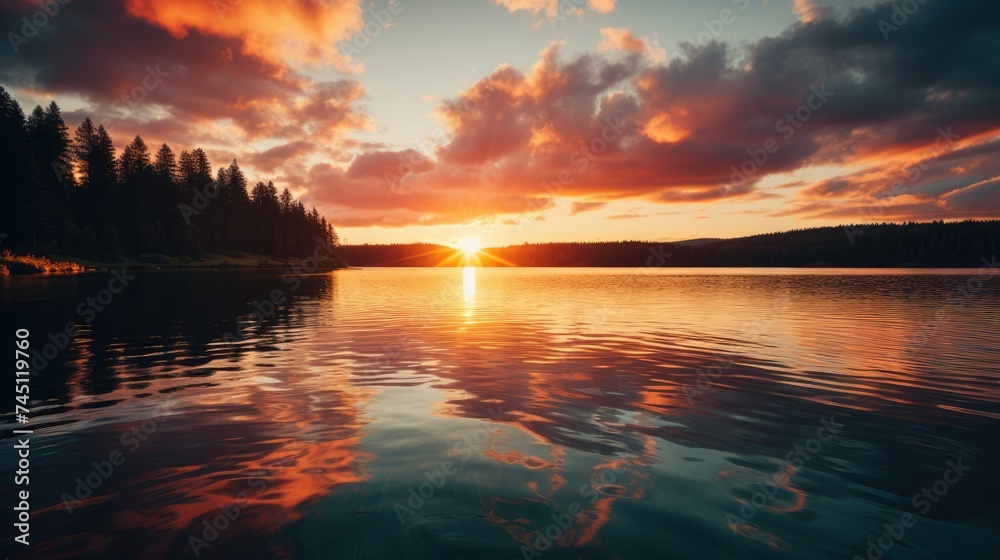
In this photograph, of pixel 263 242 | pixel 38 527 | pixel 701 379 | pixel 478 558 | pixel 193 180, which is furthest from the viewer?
pixel 263 242

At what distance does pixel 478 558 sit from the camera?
17.5 ft

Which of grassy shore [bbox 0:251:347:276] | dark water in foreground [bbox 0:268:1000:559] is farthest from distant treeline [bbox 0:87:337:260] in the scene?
dark water in foreground [bbox 0:268:1000:559]

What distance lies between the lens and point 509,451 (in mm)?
8570

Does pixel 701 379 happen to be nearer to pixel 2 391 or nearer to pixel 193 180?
pixel 2 391

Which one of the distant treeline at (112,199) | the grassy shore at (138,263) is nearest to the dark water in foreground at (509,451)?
the grassy shore at (138,263)

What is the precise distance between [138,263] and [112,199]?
62.9 ft

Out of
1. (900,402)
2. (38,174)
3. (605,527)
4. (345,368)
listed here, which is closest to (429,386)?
(345,368)

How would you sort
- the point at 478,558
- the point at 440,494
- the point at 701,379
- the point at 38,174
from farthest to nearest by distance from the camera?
the point at 38,174, the point at 701,379, the point at 440,494, the point at 478,558

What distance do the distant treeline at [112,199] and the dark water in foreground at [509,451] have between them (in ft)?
286

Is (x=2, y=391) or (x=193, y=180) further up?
(x=193, y=180)

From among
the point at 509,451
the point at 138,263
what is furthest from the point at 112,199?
the point at 509,451

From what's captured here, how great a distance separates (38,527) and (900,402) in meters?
17.7

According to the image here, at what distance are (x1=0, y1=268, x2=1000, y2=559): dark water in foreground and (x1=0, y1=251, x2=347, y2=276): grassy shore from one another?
221 feet

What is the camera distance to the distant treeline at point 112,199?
7781 centimetres
